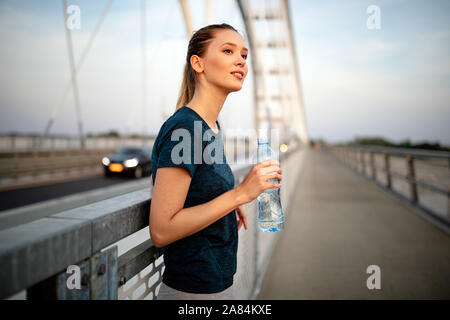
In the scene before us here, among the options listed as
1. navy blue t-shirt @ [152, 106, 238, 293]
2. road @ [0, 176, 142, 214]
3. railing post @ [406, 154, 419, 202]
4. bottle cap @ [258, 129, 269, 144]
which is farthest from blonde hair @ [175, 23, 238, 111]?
road @ [0, 176, 142, 214]

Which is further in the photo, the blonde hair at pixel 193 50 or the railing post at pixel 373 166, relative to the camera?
the railing post at pixel 373 166

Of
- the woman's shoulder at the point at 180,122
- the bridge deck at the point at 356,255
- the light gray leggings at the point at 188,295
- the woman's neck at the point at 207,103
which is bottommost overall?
the bridge deck at the point at 356,255

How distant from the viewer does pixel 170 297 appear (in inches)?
53.4

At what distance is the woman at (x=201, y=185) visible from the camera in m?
1.15

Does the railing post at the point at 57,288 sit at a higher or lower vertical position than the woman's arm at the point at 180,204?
lower

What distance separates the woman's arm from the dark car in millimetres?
14911

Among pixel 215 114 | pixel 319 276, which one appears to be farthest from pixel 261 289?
pixel 215 114

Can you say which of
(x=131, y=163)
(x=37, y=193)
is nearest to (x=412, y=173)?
(x=37, y=193)

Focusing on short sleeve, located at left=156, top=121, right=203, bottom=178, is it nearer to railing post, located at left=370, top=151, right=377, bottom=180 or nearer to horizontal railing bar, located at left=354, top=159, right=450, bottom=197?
A: horizontal railing bar, located at left=354, top=159, right=450, bottom=197

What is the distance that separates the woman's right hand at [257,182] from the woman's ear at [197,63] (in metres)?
0.53

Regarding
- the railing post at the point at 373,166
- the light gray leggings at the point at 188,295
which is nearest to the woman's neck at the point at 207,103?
the light gray leggings at the point at 188,295

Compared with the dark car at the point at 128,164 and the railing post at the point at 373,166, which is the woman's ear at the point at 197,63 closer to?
the railing post at the point at 373,166

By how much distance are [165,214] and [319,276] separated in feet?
10.4
